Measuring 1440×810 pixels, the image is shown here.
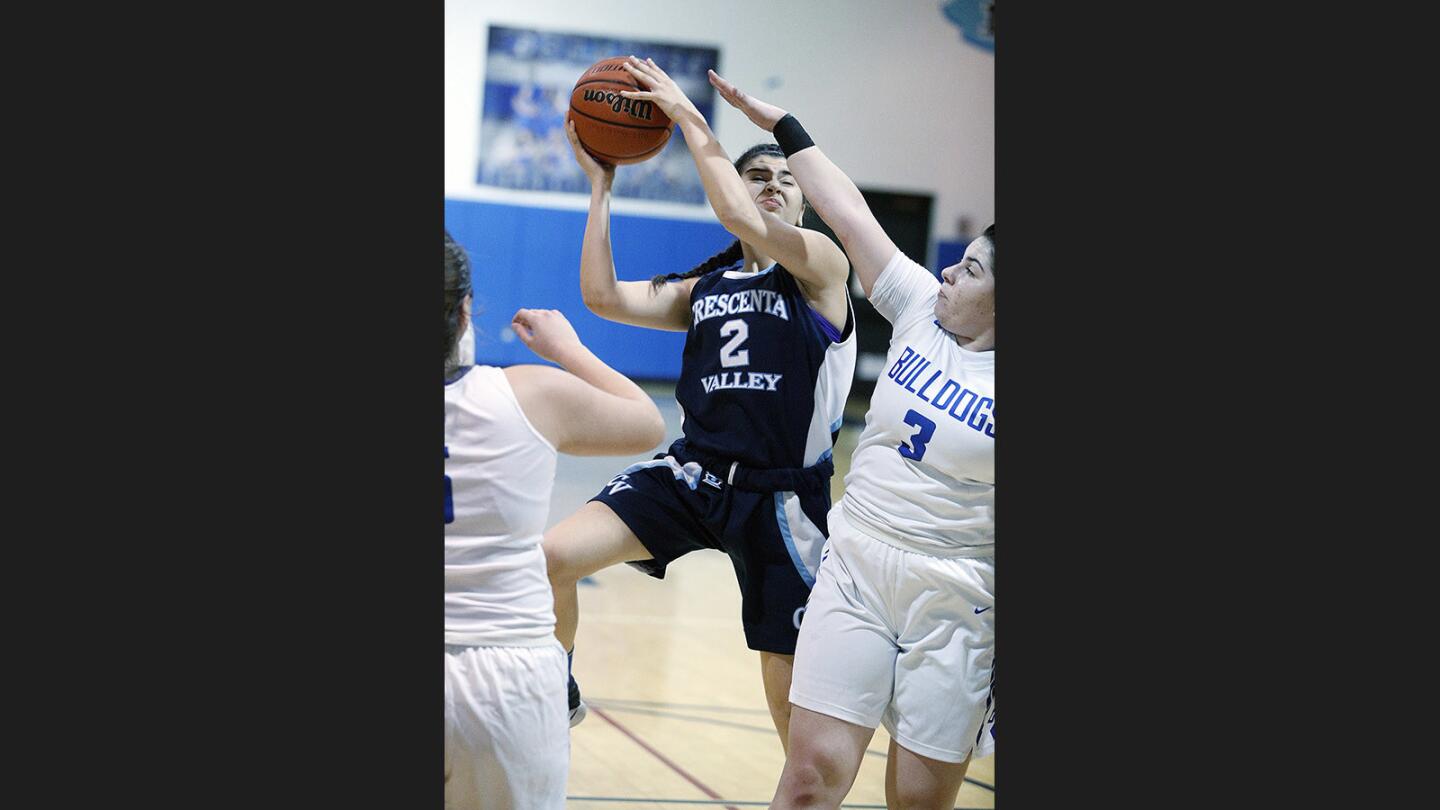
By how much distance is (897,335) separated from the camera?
3.35 metres

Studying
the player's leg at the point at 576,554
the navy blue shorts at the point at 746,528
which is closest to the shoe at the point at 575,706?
the player's leg at the point at 576,554

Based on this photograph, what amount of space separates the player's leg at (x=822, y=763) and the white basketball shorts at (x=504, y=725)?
2.04ft

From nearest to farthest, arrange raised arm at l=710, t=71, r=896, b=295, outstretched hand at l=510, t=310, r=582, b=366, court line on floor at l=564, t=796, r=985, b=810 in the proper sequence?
outstretched hand at l=510, t=310, r=582, b=366 < raised arm at l=710, t=71, r=896, b=295 < court line on floor at l=564, t=796, r=985, b=810

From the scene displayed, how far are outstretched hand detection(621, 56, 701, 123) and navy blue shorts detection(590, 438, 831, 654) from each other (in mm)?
936

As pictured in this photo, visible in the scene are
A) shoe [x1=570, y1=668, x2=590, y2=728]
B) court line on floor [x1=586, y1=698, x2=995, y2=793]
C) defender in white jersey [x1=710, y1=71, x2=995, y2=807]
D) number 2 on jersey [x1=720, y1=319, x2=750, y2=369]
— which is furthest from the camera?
court line on floor [x1=586, y1=698, x2=995, y2=793]

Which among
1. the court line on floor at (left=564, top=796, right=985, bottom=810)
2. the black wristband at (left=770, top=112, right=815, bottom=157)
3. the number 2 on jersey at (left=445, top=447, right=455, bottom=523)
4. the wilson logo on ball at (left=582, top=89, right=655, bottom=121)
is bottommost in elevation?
the court line on floor at (left=564, top=796, right=985, bottom=810)

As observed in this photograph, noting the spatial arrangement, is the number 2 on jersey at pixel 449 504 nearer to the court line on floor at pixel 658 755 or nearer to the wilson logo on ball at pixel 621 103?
the wilson logo on ball at pixel 621 103

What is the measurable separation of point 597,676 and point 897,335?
1.65m

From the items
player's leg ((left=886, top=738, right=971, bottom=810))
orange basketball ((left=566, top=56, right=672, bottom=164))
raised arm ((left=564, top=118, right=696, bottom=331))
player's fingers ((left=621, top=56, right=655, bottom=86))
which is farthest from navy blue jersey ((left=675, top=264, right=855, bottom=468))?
player's leg ((left=886, top=738, right=971, bottom=810))

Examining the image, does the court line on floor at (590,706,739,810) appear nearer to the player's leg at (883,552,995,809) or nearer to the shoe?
the shoe

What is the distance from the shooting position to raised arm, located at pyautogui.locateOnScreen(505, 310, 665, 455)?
276cm

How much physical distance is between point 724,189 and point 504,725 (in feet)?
4.58

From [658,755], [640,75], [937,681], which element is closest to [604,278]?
[640,75]

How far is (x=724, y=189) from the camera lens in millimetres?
3279
